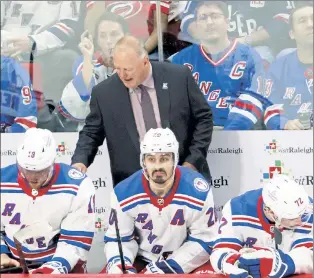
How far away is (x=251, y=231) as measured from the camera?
3.49 m

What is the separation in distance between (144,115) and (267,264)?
109 centimetres

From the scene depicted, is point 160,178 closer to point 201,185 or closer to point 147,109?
point 201,185

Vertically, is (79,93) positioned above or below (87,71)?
below

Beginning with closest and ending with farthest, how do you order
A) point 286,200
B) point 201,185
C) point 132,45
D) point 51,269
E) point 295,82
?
point 286,200 < point 51,269 < point 201,185 < point 132,45 < point 295,82

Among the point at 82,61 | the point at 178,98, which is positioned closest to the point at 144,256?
the point at 178,98

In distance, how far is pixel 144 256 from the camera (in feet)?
12.2

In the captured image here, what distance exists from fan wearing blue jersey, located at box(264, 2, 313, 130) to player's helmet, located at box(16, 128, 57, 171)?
1072 millimetres

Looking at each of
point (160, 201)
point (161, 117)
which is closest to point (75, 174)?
point (160, 201)

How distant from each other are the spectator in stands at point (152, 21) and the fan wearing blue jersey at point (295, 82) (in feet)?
1.60

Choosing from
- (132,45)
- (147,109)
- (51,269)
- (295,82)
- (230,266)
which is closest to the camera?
(230,266)

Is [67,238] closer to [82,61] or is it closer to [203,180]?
[203,180]

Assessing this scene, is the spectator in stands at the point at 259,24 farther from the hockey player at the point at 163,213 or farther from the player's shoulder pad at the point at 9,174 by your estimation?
the player's shoulder pad at the point at 9,174

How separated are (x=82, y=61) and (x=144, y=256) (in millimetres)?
1062

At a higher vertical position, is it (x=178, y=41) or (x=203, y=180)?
(x=178, y=41)
